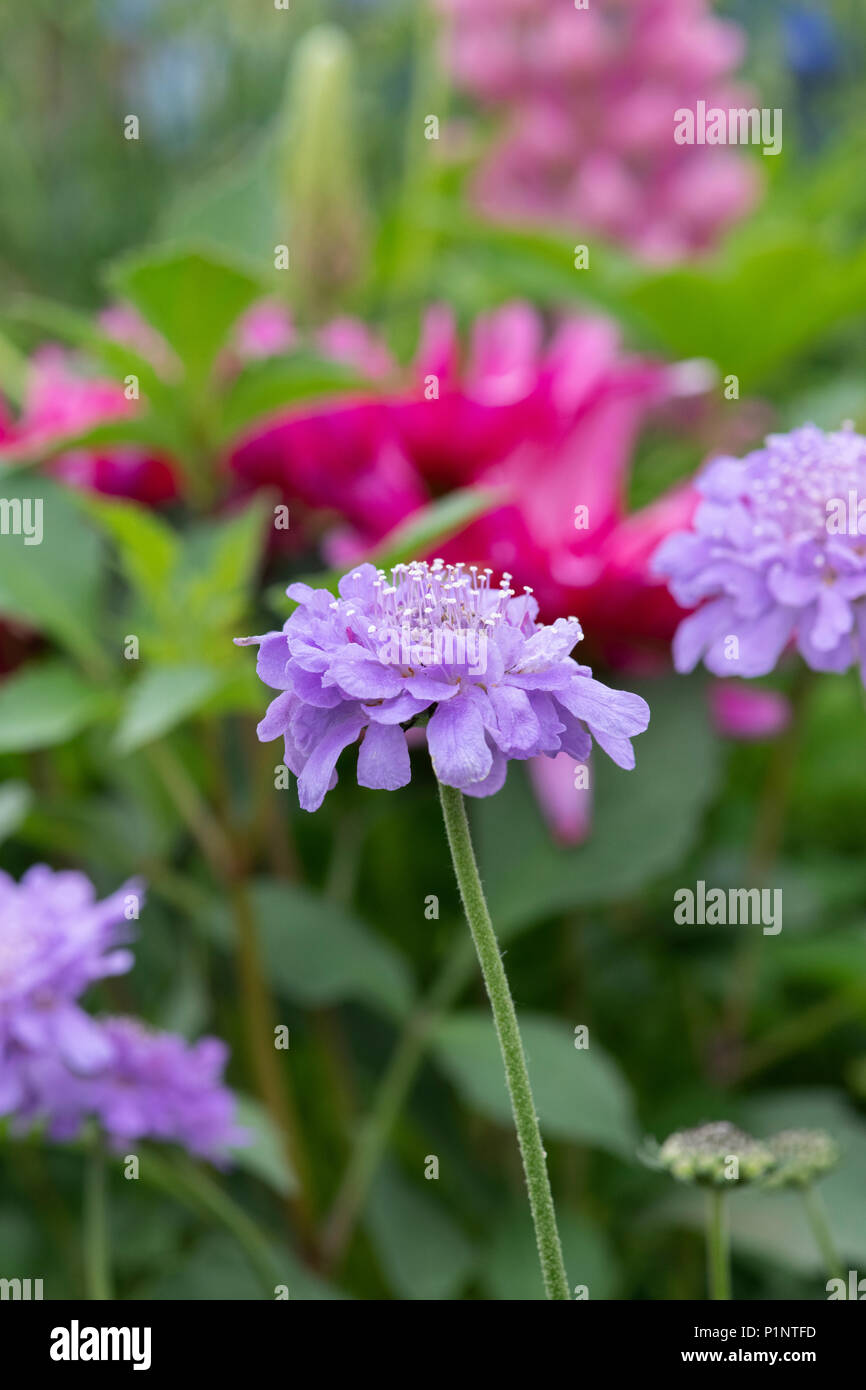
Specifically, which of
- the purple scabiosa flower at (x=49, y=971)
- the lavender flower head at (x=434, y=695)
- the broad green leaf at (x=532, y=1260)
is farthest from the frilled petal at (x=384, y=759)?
the broad green leaf at (x=532, y=1260)

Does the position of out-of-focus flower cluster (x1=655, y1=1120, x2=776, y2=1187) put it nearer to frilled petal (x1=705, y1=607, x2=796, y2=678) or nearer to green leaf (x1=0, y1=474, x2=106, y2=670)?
frilled petal (x1=705, y1=607, x2=796, y2=678)

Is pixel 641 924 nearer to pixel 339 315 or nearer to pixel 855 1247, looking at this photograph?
pixel 855 1247

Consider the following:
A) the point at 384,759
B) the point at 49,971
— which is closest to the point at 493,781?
the point at 384,759

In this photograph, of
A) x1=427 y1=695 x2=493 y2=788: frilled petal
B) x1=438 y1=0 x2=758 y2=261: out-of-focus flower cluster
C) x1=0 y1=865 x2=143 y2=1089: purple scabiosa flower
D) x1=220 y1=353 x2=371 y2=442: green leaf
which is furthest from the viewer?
x1=438 y1=0 x2=758 y2=261: out-of-focus flower cluster

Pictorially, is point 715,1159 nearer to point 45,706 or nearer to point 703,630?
point 703,630

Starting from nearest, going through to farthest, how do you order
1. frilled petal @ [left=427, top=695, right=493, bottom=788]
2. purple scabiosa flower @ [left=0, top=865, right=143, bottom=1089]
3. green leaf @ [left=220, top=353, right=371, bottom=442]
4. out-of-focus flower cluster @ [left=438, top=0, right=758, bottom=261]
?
1. frilled petal @ [left=427, top=695, right=493, bottom=788]
2. purple scabiosa flower @ [left=0, top=865, right=143, bottom=1089]
3. green leaf @ [left=220, top=353, right=371, bottom=442]
4. out-of-focus flower cluster @ [left=438, top=0, right=758, bottom=261]

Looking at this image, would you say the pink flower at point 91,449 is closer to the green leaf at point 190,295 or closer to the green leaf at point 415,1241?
the green leaf at point 190,295

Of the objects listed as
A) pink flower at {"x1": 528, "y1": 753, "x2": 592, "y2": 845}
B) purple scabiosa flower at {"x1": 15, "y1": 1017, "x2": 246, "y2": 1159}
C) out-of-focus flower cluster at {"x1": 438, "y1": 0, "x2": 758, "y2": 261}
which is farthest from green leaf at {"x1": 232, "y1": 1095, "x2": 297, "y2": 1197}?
out-of-focus flower cluster at {"x1": 438, "y1": 0, "x2": 758, "y2": 261}
